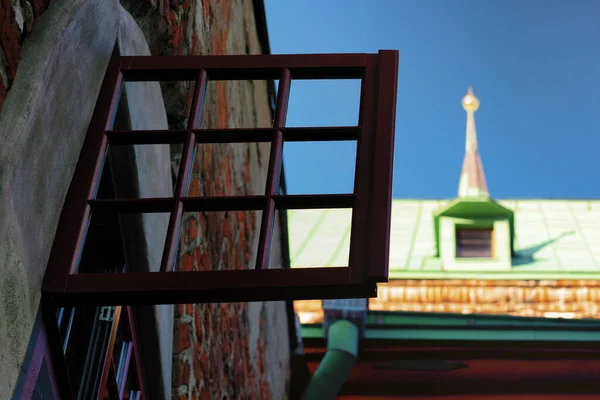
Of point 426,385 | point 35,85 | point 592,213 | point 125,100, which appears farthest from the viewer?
point 592,213

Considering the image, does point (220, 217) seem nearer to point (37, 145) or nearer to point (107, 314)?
point (107, 314)

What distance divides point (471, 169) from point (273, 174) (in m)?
14.7

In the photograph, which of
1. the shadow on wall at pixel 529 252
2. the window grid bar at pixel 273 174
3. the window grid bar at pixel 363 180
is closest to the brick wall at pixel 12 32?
the window grid bar at pixel 273 174

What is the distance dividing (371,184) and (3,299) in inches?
34.4

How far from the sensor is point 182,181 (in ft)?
8.42

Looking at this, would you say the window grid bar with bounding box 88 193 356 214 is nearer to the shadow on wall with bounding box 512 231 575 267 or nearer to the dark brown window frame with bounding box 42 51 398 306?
the dark brown window frame with bounding box 42 51 398 306

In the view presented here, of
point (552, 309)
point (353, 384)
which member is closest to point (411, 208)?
point (552, 309)

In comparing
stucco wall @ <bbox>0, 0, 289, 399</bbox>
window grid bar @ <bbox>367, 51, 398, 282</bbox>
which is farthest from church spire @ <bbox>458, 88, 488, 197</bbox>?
window grid bar @ <bbox>367, 51, 398, 282</bbox>

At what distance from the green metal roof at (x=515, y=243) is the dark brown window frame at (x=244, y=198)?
9.73m

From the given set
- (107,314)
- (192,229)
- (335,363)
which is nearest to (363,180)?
(107,314)

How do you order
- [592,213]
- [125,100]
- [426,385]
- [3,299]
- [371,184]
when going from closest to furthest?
1. [3,299]
2. [371,184]
3. [125,100]
4. [426,385]
5. [592,213]

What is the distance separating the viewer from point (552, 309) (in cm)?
1201

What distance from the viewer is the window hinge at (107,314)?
297cm

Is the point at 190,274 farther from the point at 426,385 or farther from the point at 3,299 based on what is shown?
the point at 426,385
